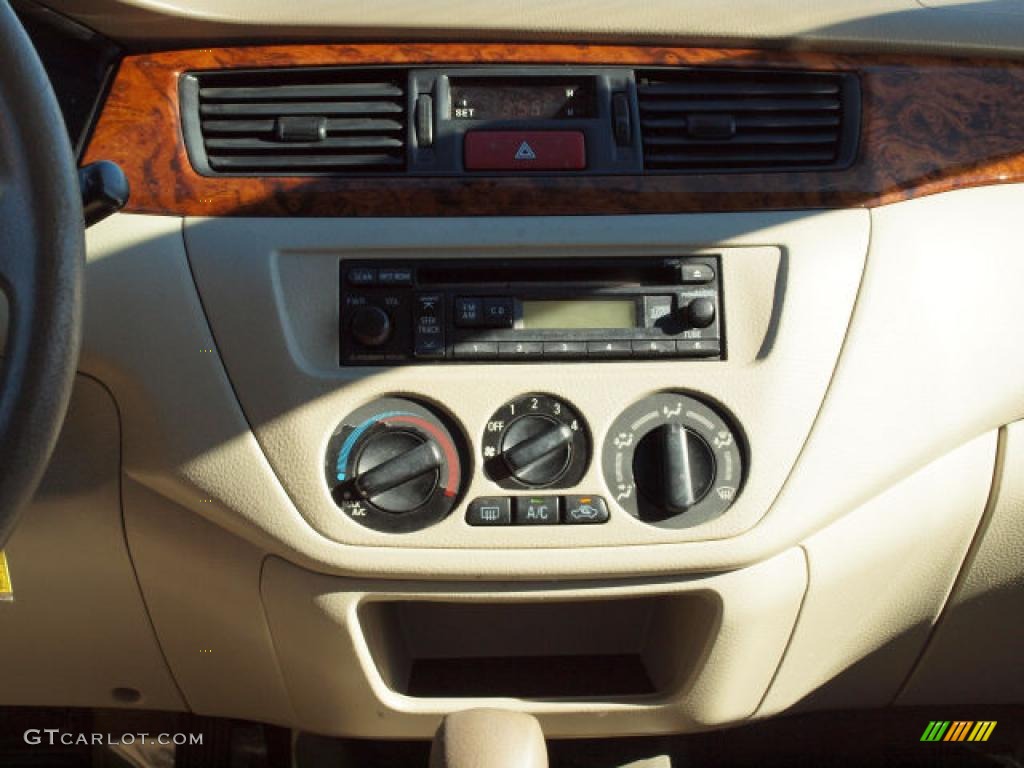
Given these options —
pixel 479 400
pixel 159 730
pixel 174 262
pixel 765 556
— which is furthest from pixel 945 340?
pixel 159 730

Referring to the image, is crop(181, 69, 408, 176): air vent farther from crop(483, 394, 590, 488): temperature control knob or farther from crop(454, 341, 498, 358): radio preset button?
crop(483, 394, 590, 488): temperature control knob

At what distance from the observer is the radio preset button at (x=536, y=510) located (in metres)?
1.39

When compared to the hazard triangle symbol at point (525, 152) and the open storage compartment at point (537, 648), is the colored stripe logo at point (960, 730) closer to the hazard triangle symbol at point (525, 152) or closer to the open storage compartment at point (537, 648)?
the open storage compartment at point (537, 648)

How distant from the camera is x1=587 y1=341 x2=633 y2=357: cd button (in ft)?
4.73

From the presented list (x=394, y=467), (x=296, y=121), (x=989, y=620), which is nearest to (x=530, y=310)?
(x=394, y=467)

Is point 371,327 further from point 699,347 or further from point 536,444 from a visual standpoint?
point 699,347

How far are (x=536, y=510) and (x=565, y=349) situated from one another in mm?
199

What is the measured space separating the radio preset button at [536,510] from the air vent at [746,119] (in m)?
0.45

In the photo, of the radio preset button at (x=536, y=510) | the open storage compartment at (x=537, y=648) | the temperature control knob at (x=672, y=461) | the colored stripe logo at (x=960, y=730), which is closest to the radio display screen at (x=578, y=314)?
the temperature control knob at (x=672, y=461)

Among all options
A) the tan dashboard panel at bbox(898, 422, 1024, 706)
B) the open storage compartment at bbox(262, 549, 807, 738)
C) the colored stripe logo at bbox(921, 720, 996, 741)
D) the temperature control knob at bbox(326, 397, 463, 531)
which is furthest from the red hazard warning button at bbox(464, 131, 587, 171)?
the colored stripe logo at bbox(921, 720, 996, 741)

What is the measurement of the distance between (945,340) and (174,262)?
952 mm

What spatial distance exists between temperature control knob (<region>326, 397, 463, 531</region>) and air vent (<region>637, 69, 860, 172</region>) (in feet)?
1.46

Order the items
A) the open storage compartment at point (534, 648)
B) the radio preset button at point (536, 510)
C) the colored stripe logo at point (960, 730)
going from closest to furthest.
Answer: the radio preset button at point (536, 510) < the open storage compartment at point (534, 648) < the colored stripe logo at point (960, 730)

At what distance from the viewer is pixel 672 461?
1.40 m
